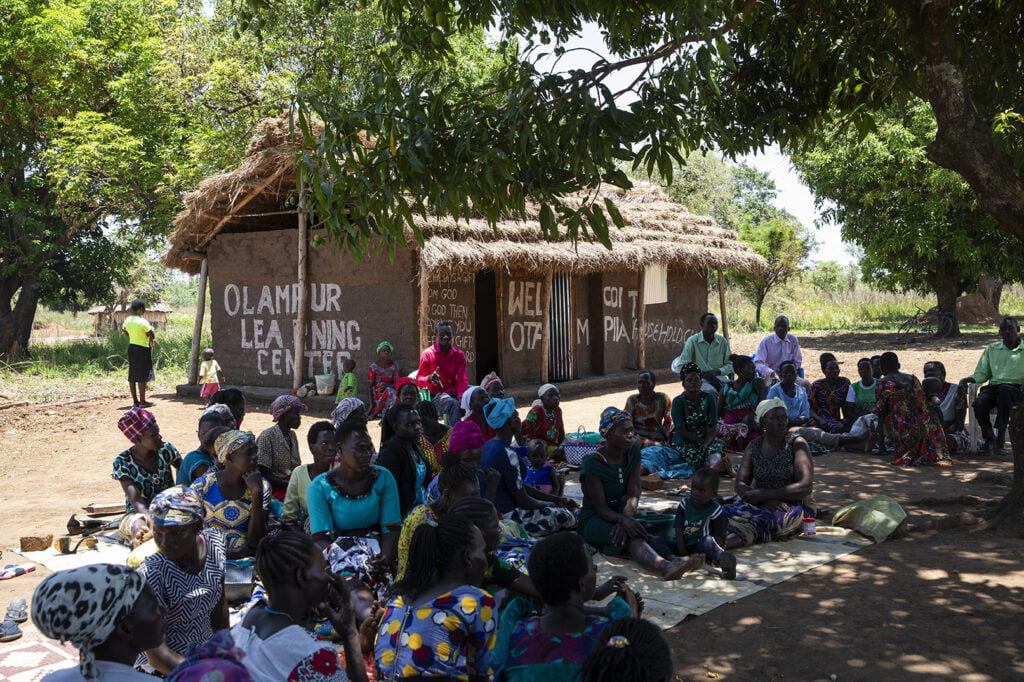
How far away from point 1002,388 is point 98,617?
9165mm

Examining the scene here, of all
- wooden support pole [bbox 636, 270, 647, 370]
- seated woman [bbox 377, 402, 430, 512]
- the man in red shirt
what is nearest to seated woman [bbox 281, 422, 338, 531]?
seated woman [bbox 377, 402, 430, 512]

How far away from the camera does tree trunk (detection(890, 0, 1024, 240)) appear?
531 cm

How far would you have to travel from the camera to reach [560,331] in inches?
590

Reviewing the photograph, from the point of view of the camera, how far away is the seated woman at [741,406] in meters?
9.27

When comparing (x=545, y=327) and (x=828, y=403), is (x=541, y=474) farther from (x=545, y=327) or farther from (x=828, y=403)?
(x=545, y=327)

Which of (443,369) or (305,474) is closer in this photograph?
(305,474)

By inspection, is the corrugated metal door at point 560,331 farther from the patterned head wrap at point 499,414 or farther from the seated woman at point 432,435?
the patterned head wrap at point 499,414

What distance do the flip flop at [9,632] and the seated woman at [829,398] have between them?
808 cm

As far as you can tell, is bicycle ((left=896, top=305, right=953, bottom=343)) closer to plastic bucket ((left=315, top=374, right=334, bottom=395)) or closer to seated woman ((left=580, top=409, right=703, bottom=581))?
plastic bucket ((left=315, top=374, right=334, bottom=395))

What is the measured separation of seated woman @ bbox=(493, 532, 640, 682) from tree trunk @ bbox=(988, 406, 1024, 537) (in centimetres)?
451

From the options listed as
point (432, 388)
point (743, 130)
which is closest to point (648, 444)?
point (432, 388)

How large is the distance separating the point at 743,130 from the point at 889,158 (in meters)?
16.5

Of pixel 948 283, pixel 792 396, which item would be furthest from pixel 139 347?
pixel 948 283

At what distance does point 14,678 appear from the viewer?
12.7 feet
